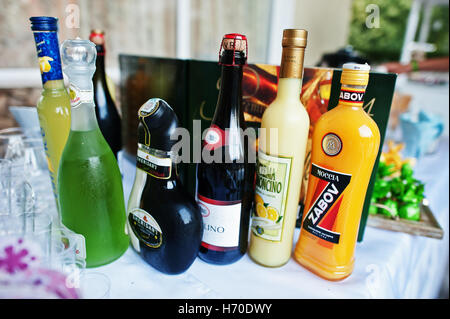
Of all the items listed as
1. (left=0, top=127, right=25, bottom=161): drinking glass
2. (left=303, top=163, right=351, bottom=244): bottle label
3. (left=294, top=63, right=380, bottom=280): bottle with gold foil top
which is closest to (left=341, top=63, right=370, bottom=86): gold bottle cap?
(left=294, top=63, right=380, bottom=280): bottle with gold foil top

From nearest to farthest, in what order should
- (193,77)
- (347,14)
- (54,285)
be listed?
1. (54,285)
2. (193,77)
3. (347,14)

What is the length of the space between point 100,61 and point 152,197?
0.35 metres

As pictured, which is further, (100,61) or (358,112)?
(100,61)

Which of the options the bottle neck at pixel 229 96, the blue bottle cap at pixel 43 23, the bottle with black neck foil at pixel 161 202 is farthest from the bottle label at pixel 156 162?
the blue bottle cap at pixel 43 23

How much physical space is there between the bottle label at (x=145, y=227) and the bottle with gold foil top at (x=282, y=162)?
Answer: 0.15 m

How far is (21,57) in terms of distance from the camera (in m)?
1.23

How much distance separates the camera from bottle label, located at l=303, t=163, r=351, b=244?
0.40 m

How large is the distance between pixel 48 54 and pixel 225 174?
12.0 inches

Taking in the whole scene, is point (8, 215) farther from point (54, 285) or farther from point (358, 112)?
point (358, 112)

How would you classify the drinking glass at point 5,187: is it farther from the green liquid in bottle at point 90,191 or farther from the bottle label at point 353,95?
the bottle label at point 353,95

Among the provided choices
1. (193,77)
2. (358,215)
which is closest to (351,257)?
(358,215)

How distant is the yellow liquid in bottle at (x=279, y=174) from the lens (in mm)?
382

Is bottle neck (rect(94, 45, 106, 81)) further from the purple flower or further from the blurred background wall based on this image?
the purple flower
